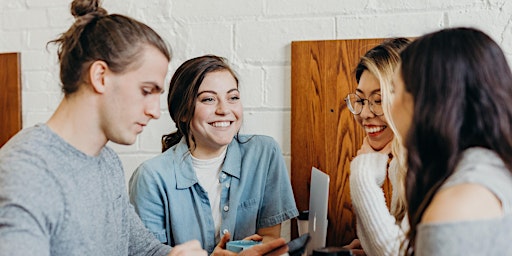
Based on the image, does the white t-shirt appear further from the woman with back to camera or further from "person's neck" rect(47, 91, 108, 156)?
"person's neck" rect(47, 91, 108, 156)

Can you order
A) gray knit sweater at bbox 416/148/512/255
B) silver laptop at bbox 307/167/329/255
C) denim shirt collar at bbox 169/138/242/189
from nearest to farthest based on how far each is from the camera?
1. gray knit sweater at bbox 416/148/512/255
2. silver laptop at bbox 307/167/329/255
3. denim shirt collar at bbox 169/138/242/189

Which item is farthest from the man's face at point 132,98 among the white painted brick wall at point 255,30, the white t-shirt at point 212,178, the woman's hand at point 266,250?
the white painted brick wall at point 255,30

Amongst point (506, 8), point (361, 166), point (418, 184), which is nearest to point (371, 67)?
point (361, 166)

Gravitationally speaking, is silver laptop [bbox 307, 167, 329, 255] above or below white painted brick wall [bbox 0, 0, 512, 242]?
below

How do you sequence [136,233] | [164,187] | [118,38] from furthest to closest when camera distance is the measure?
1. [164,187]
2. [136,233]
3. [118,38]

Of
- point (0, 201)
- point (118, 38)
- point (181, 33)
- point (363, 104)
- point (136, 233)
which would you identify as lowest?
point (136, 233)

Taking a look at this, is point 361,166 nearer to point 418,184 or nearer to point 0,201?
point 418,184

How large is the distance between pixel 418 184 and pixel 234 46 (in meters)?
1.00

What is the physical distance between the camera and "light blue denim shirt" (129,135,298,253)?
1.51 m

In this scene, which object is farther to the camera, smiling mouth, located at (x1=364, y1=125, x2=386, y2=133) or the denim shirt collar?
the denim shirt collar

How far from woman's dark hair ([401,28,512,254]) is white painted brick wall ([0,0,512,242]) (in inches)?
31.7

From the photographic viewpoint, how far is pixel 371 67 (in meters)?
1.40

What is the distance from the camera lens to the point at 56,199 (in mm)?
951

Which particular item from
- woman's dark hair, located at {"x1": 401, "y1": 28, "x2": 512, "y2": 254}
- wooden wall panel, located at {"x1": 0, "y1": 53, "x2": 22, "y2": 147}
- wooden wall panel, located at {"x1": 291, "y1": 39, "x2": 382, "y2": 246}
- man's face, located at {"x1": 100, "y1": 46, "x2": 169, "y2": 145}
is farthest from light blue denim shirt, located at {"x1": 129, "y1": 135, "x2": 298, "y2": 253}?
woman's dark hair, located at {"x1": 401, "y1": 28, "x2": 512, "y2": 254}
